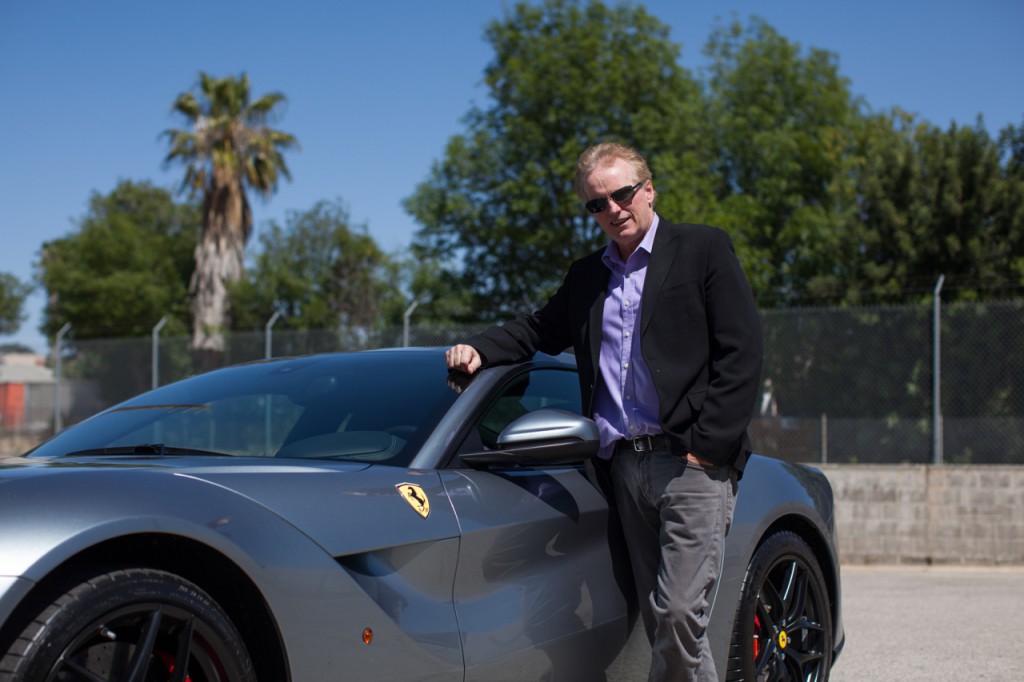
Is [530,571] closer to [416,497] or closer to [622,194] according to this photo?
[416,497]

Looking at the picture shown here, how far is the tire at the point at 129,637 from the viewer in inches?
76.7

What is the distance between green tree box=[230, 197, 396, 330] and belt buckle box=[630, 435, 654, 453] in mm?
42629

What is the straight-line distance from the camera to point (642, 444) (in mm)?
3107

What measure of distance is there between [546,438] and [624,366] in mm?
413

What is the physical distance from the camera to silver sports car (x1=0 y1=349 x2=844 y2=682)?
2.11 meters

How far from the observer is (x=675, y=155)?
32.3 meters

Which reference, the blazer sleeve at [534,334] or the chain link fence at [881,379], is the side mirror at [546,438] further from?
the chain link fence at [881,379]

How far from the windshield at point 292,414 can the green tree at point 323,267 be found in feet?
138

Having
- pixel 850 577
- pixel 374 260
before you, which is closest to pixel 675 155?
pixel 374 260

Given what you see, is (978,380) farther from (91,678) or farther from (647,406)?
(91,678)

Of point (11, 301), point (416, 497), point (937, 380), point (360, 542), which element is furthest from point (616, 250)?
point (11, 301)

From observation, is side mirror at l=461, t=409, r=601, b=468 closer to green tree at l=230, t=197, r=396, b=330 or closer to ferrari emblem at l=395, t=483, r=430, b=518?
ferrari emblem at l=395, t=483, r=430, b=518

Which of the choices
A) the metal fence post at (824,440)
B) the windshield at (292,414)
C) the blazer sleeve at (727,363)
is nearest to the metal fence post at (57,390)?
the metal fence post at (824,440)

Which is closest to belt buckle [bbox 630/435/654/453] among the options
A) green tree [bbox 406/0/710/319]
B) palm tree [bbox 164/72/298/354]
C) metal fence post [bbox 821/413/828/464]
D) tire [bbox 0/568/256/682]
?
tire [bbox 0/568/256/682]
